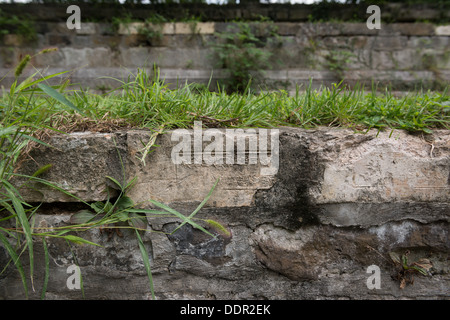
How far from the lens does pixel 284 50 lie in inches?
136

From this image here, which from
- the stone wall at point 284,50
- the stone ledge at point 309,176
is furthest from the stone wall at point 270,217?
the stone wall at point 284,50

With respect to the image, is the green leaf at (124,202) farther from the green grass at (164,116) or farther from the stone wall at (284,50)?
the stone wall at (284,50)

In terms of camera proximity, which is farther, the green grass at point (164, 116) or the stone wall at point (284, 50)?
the stone wall at point (284, 50)

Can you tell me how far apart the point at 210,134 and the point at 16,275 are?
109cm

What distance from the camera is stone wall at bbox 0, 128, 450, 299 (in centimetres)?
114

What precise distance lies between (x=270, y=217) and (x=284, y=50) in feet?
9.32

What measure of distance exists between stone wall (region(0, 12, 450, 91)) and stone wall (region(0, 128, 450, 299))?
2458 millimetres

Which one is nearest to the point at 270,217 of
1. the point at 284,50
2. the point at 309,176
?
the point at 309,176

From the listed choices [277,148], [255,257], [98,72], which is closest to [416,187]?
[277,148]

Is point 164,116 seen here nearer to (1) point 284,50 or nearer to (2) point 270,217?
(2) point 270,217

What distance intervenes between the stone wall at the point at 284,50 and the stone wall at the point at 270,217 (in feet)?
8.06

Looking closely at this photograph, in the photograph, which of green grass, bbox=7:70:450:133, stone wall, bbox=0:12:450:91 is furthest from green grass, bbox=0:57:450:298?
stone wall, bbox=0:12:450:91

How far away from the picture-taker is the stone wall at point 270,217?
114 cm

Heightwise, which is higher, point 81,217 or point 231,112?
point 231,112
